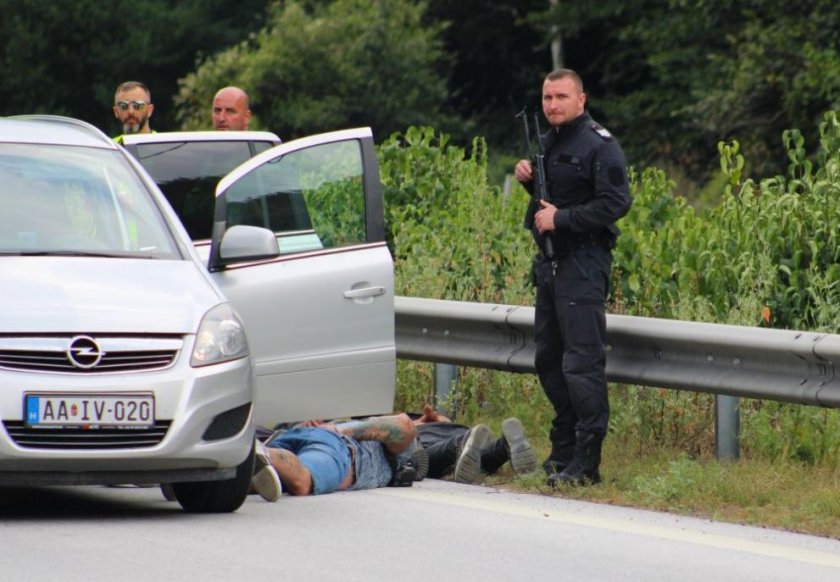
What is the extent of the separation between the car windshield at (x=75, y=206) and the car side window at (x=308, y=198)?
61cm

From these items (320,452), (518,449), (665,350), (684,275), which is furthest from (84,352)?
(684,275)

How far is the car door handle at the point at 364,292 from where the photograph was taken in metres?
9.25

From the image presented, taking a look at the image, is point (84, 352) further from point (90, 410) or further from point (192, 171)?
point (192, 171)

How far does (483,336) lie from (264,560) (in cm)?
377

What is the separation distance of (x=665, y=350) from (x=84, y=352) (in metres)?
3.04

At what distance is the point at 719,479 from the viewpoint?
8625 mm

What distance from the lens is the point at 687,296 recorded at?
10.6 metres

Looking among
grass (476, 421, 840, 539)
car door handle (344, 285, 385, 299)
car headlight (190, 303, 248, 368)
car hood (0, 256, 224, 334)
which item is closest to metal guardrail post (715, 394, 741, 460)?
grass (476, 421, 840, 539)

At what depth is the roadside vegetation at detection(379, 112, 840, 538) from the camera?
8.69 metres

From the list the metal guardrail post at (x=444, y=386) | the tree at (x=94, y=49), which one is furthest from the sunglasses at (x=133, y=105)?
the tree at (x=94, y=49)

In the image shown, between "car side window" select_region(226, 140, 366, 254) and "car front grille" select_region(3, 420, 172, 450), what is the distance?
1819 millimetres

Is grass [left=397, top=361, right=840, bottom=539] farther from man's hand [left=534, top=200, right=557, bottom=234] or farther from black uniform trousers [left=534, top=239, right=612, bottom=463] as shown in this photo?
man's hand [left=534, top=200, right=557, bottom=234]

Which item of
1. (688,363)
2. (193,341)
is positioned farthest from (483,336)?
(193,341)

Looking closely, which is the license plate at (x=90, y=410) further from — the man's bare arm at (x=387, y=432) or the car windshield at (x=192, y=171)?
the car windshield at (x=192, y=171)
